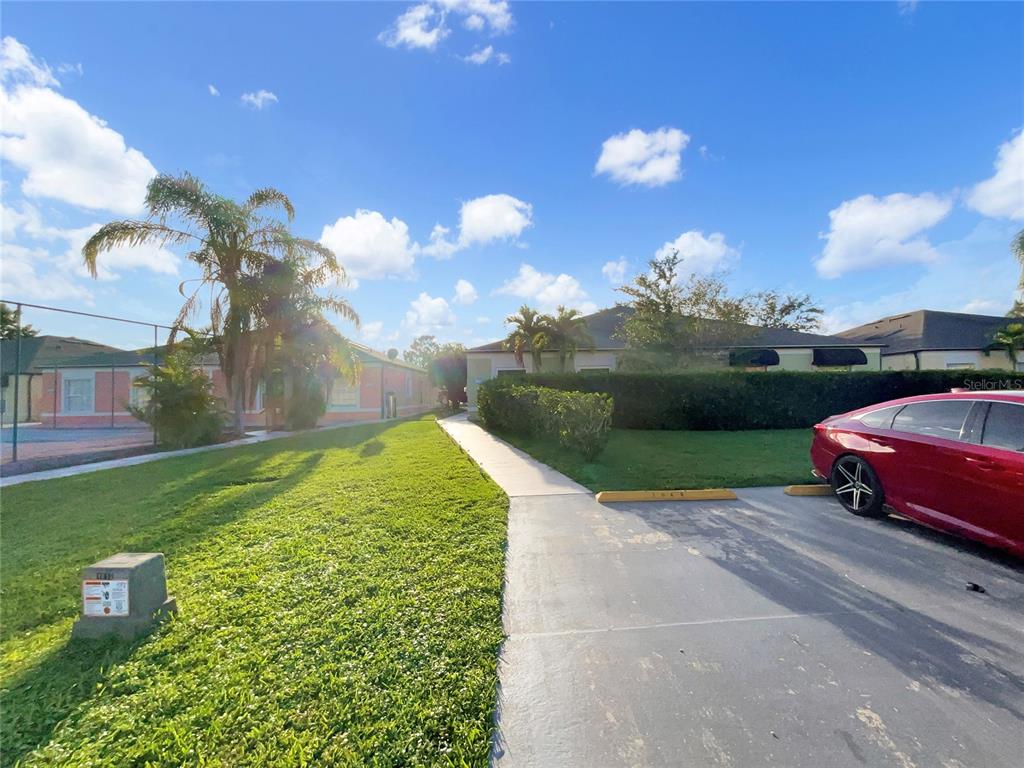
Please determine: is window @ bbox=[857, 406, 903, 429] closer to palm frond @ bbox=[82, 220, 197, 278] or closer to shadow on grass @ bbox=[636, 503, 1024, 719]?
shadow on grass @ bbox=[636, 503, 1024, 719]

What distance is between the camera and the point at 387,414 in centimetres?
2356

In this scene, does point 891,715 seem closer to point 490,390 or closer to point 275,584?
point 275,584

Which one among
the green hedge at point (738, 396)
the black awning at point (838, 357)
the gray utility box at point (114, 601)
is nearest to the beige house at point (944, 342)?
the black awning at point (838, 357)

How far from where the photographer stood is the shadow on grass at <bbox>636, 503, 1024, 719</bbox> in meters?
2.57

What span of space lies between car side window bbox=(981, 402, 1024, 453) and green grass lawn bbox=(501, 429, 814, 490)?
2939mm

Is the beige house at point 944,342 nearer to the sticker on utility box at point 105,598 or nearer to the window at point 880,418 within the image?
the window at point 880,418

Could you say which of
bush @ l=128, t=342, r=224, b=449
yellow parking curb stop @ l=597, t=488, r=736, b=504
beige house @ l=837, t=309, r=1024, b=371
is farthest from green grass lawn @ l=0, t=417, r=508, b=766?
beige house @ l=837, t=309, r=1024, b=371

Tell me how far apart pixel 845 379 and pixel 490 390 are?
418 inches

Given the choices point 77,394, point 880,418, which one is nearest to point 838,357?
point 880,418

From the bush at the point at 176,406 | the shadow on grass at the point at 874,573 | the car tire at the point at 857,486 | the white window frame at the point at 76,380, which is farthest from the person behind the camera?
the white window frame at the point at 76,380

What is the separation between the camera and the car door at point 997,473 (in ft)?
12.4

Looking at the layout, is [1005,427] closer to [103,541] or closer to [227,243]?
[103,541]

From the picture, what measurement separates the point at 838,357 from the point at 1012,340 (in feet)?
28.0

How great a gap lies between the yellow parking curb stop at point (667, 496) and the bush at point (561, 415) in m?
2.18
